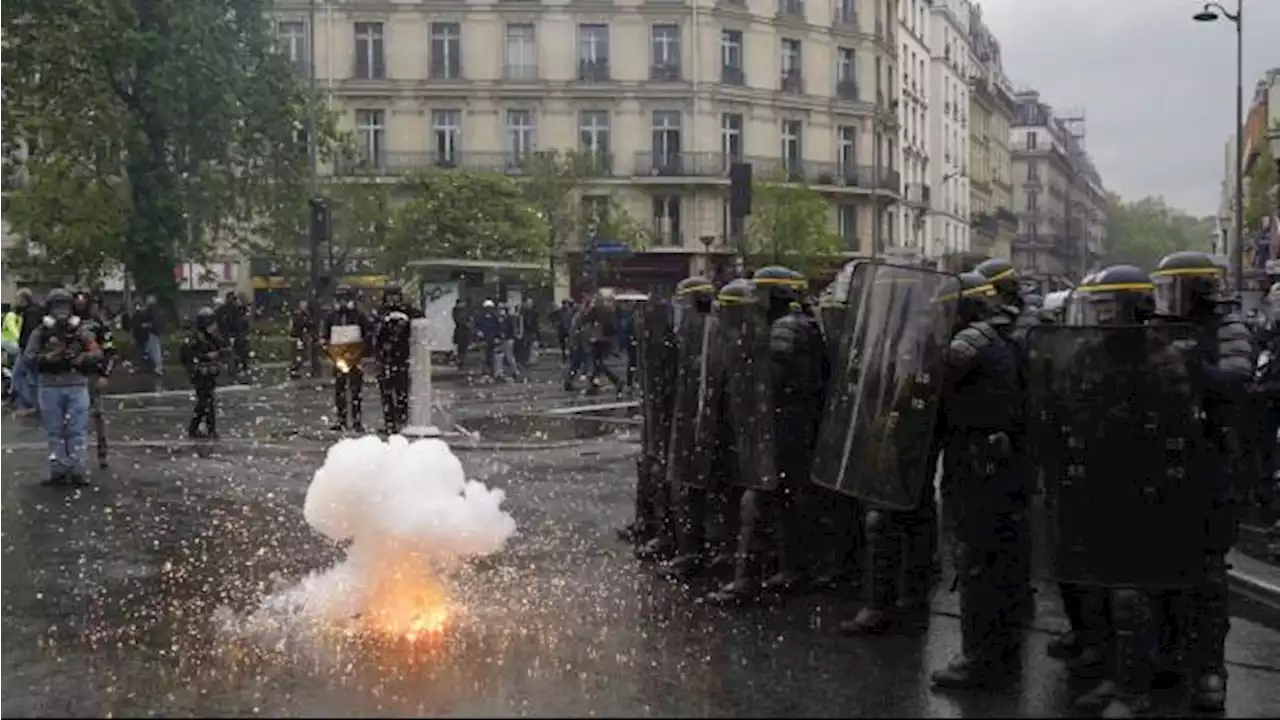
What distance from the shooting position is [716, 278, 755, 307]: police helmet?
26.5ft

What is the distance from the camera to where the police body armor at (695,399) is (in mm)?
8328

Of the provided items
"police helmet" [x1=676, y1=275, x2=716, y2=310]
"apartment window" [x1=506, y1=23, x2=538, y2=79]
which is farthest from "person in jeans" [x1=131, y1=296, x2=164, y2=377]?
"apartment window" [x1=506, y1=23, x2=538, y2=79]

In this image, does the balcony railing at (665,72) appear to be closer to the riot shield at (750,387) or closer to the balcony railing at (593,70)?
the balcony railing at (593,70)

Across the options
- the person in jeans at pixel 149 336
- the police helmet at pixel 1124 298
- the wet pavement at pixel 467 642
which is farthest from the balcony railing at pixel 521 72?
the police helmet at pixel 1124 298

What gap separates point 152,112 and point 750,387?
1053 inches

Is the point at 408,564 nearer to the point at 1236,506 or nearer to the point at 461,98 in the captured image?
the point at 1236,506

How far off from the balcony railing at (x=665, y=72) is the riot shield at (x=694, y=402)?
2051 inches

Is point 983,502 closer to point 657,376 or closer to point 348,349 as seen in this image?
point 657,376

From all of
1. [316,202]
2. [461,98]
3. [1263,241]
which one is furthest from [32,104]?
[1263,241]

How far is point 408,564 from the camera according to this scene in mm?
7543

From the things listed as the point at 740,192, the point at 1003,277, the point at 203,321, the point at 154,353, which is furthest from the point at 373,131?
the point at 1003,277

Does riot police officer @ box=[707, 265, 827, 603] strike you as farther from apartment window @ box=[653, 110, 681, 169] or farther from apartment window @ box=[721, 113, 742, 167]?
apartment window @ box=[721, 113, 742, 167]

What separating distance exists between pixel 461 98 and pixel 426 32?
115 inches

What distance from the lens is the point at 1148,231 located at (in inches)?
5522
